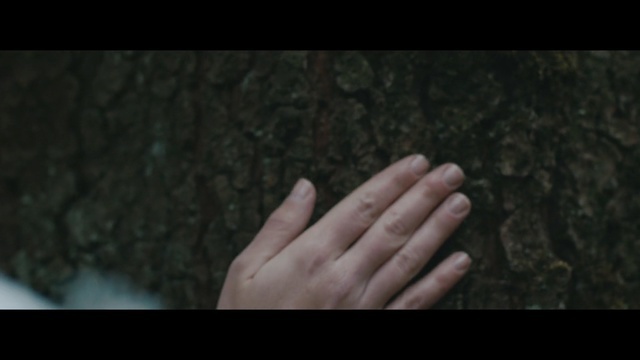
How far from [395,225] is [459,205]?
0.18 metres

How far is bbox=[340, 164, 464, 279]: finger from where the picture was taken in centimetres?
221

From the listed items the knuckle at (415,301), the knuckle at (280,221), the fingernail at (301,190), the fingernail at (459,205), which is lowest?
the knuckle at (415,301)

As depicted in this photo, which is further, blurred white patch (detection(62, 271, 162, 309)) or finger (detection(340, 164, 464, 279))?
blurred white patch (detection(62, 271, 162, 309))

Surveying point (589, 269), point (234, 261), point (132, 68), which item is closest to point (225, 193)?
point (234, 261)

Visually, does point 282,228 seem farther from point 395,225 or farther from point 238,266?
point 395,225

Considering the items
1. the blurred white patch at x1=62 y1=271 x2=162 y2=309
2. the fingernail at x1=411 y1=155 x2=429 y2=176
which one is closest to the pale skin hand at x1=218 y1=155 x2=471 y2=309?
the fingernail at x1=411 y1=155 x2=429 y2=176

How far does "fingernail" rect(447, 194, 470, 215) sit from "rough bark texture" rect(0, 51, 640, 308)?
1.9 inches

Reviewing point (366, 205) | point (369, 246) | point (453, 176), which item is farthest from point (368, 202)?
point (453, 176)

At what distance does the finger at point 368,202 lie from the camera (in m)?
2.23

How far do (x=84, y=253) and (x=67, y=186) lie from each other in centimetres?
23

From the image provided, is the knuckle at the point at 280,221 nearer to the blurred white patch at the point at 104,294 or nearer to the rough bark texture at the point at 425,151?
the rough bark texture at the point at 425,151

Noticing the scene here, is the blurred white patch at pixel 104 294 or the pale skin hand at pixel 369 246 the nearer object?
the pale skin hand at pixel 369 246

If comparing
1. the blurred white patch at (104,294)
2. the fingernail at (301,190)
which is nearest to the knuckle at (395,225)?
the fingernail at (301,190)

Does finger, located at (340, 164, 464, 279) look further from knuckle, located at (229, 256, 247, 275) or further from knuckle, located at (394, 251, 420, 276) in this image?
knuckle, located at (229, 256, 247, 275)
